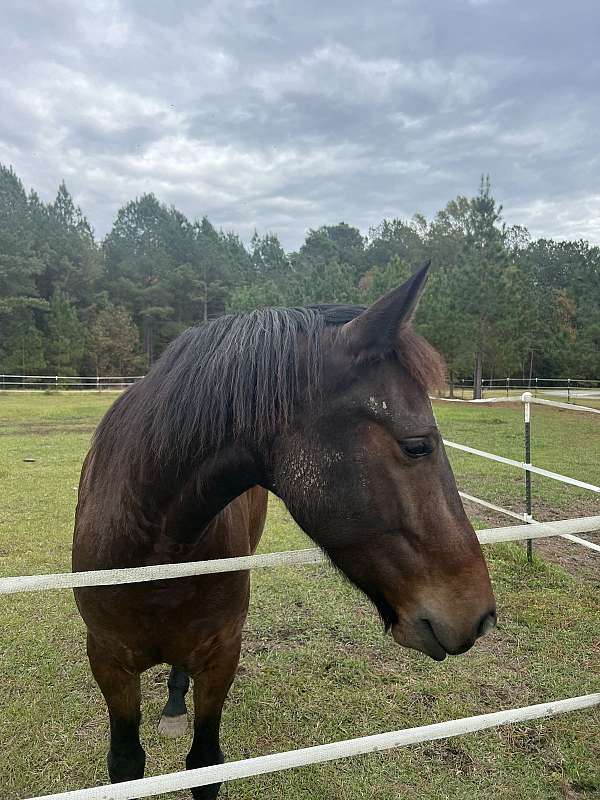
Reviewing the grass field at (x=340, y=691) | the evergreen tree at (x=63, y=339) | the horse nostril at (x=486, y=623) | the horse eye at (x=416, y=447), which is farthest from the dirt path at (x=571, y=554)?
the evergreen tree at (x=63, y=339)

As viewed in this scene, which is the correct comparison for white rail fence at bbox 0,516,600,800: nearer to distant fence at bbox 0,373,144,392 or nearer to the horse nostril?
the horse nostril

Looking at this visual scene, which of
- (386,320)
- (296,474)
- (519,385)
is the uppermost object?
(386,320)

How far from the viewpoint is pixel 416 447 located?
1311 millimetres

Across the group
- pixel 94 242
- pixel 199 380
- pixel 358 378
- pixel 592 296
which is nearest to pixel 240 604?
pixel 199 380

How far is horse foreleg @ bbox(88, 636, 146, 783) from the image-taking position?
1.99m

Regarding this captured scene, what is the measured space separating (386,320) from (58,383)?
34.1 m

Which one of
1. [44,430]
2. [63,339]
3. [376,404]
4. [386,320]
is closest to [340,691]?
[376,404]

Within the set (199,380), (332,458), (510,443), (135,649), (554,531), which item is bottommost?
(510,443)

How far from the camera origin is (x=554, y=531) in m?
1.91

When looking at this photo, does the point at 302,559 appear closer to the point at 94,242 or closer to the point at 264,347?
the point at 264,347

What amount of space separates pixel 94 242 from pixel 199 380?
51.9 m

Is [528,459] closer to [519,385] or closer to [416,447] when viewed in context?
[416,447]

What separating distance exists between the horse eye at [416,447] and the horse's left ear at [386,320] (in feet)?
0.82

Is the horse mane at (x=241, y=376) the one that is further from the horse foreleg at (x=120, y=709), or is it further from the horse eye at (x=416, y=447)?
the horse foreleg at (x=120, y=709)
